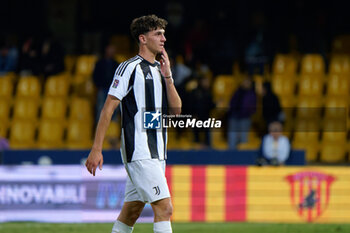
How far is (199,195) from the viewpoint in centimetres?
1034

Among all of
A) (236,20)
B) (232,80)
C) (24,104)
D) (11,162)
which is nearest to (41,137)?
(24,104)

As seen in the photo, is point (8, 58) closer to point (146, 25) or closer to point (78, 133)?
point (78, 133)

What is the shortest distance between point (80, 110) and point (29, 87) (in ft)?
4.25

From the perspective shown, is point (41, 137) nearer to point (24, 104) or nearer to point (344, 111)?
point (24, 104)

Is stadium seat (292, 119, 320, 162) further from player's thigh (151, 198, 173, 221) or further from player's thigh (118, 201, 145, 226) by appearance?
player's thigh (151, 198, 173, 221)

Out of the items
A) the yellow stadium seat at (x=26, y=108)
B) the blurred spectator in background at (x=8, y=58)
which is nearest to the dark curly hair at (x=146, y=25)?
the yellow stadium seat at (x=26, y=108)

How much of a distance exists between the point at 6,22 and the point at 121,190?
8647 millimetres

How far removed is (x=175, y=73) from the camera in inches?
545

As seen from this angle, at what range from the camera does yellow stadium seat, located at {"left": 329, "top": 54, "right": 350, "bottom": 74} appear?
14.9m

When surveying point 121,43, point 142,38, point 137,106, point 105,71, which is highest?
point 121,43

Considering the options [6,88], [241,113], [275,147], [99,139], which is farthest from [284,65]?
[99,139]

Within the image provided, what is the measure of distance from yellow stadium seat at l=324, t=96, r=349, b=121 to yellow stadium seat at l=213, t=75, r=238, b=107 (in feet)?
5.83

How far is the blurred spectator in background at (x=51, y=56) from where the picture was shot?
1427cm

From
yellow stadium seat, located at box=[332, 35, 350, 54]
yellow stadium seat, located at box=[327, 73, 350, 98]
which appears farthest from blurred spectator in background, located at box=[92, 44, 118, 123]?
yellow stadium seat, located at box=[332, 35, 350, 54]
